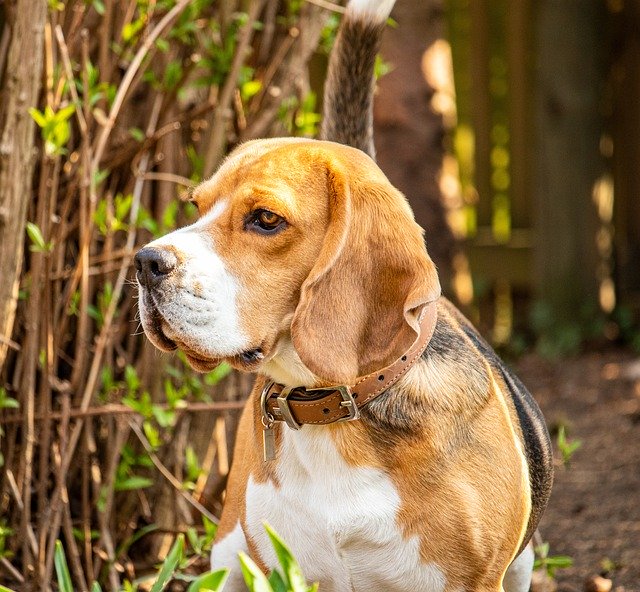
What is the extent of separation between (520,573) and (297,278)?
1236 mm

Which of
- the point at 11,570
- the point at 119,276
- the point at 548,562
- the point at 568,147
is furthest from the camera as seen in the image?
the point at 568,147

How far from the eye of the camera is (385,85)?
6473mm

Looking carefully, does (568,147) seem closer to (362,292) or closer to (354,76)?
(354,76)

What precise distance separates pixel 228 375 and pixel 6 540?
3.05 feet

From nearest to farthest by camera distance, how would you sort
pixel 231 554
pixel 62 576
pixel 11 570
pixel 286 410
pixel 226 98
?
pixel 62 576, pixel 286 410, pixel 231 554, pixel 11 570, pixel 226 98

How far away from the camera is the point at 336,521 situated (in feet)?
9.06

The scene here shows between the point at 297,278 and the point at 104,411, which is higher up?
the point at 297,278

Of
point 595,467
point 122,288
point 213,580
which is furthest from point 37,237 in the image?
point 595,467

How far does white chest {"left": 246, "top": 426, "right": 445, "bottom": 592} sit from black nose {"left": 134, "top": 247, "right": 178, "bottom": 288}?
59 cm

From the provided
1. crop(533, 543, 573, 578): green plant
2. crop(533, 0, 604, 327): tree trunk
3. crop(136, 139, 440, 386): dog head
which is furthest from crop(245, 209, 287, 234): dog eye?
crop(533, 0, 604, 327): tree trunk

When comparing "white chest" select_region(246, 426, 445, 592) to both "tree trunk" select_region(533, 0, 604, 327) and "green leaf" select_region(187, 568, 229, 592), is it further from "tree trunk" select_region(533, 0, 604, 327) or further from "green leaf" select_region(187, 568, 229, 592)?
"tree trunk" select_region(533, 0, 604, 327)

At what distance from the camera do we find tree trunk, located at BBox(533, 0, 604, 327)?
24.3 feet

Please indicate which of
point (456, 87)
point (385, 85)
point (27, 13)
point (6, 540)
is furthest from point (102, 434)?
point (456, 87)

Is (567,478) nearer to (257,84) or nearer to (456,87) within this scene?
(257,84)
